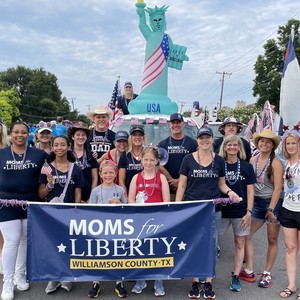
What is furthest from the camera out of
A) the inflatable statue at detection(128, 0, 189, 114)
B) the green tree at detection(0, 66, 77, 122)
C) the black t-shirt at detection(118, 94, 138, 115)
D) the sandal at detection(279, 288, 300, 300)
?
the green tree at detection(0, 66, 77, 122)

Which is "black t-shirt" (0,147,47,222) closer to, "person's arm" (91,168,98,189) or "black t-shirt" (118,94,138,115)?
"person's arm" (91,168,98,189)

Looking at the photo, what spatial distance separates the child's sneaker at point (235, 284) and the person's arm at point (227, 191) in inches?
40.0

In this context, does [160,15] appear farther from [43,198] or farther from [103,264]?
[103,264]

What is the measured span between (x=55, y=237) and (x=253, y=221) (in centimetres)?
240

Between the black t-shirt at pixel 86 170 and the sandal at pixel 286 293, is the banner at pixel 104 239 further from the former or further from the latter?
the sandal at pixel 286 293

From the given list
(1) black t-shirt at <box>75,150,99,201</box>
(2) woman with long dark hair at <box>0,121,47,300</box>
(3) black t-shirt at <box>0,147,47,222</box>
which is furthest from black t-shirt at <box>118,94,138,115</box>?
(3) black t-shirt at <box>0,147,47,222</box>

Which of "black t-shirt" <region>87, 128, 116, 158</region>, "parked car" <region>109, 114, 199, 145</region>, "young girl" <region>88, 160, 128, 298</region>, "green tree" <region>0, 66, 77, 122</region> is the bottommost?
"young girl" <region>88, 160, 128, 298</region>

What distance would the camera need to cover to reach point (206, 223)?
3.74 meters

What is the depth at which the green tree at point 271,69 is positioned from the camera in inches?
1241

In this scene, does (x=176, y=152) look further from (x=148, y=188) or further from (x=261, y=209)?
(x=261, y=209)

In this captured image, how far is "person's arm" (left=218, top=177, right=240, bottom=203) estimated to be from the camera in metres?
3.78

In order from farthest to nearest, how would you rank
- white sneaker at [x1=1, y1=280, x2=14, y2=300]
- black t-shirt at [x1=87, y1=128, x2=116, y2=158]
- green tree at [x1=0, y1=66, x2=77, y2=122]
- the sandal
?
green tree at [x1=0, y1=66, x2=77, y2=122] → black t-shirt at [x1=87, y1=128, x2=116, y2=158] → the sandal → white sneaker at [x1=1, y1=280, x2=14, y2=300]

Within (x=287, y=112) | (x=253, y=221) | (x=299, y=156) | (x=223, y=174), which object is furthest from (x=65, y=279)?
(x=287, y=112)

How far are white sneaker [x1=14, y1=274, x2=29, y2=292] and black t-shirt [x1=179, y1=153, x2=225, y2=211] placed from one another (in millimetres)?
2121
